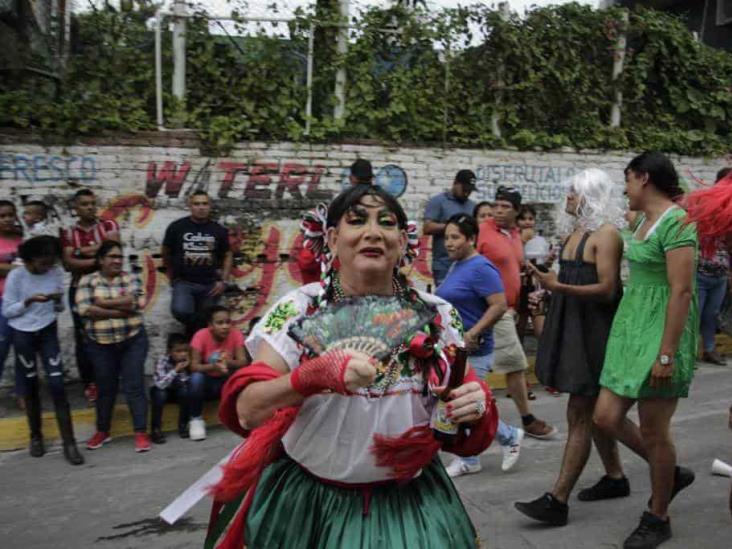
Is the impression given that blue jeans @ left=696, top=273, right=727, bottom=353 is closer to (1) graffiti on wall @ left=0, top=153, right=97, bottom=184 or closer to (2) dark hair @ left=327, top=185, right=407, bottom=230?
(1) graffiti on wall @ left=0, top=153, right=97, bottom=184

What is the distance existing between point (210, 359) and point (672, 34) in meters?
7.77

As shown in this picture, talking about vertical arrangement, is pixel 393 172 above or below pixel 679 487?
above

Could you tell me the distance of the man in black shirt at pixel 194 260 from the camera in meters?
6.95

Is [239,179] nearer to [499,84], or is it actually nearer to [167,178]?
[167,178]

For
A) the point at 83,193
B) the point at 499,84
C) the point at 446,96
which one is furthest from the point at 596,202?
the point at 499,84

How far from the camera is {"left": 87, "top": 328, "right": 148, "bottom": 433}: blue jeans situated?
227 inches

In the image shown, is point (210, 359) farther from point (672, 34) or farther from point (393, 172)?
point (672, 34)

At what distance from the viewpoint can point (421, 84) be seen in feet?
28.5

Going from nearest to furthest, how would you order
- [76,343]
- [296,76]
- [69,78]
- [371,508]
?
[371,508] → [76,343] → [69,78] → [296,76]

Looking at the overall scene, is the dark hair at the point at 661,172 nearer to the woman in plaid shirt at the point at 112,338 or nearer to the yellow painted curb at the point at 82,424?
the woman in plaid shirt at the point at 112,338

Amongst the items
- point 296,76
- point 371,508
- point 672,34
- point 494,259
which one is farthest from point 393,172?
point 371,508

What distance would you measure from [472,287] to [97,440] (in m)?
Result: 3.17

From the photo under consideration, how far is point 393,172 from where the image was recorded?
842cm

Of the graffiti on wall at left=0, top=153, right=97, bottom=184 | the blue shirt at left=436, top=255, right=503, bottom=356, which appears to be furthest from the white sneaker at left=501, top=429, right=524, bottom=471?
the graffiti on wall at left=0, top=153, right=97, bottom=184
